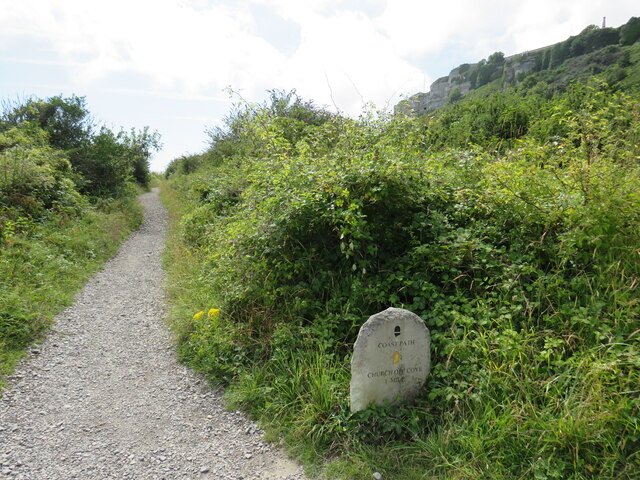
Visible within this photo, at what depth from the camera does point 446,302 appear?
3945 mm

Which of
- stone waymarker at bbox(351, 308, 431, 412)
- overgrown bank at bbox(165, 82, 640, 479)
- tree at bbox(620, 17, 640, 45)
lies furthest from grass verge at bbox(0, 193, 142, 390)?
tree at bbox(620, 17, 640, 45)

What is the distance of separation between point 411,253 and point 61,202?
40.1 feet

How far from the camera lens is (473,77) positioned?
47.5 metres

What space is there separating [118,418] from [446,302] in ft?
11.7

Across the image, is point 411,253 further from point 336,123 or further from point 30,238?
point 30,238

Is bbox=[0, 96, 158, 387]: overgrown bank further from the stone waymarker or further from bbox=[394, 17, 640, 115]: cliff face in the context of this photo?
bbox=[394, 17, 640, 115]: cliff face

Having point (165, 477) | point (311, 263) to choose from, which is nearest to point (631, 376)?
point (311, 263)

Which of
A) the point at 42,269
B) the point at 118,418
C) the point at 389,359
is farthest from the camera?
the point at 42,269

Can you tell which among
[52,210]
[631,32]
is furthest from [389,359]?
[631,32]

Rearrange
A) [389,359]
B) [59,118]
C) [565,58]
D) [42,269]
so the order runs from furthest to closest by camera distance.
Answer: [565,58] → [59,118] → [42,269] → [389,359]

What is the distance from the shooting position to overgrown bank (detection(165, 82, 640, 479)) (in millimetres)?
2820

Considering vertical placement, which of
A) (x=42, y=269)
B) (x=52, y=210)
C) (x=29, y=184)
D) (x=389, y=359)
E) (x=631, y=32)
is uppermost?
(x=631, y=32)

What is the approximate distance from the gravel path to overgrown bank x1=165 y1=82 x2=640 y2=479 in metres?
0.29

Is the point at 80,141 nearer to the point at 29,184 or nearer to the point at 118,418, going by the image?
the point at 29,184
